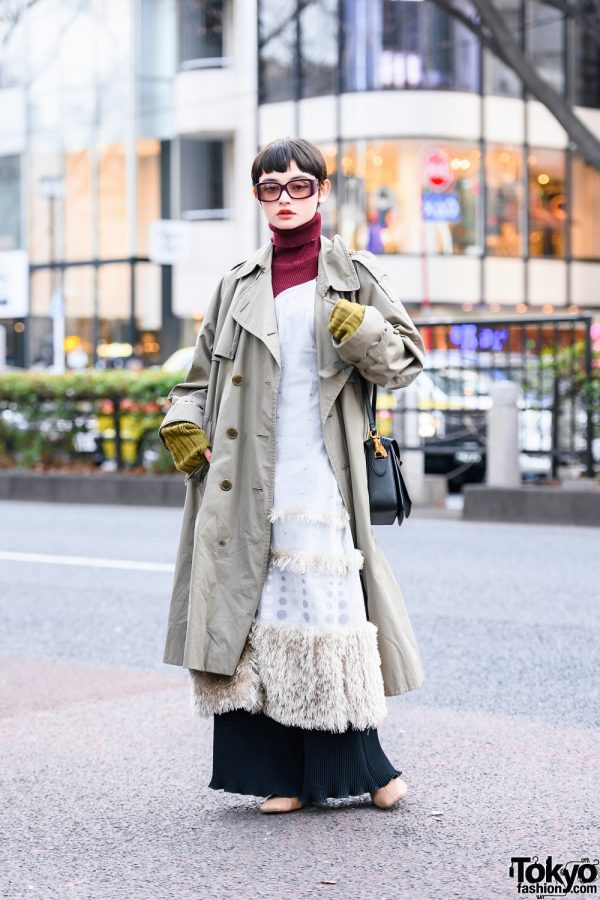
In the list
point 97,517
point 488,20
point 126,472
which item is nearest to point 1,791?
point 97,517

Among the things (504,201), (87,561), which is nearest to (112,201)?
(504,201)

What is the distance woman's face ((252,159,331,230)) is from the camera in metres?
4.13

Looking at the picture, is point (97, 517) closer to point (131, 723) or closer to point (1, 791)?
point (131, 723)

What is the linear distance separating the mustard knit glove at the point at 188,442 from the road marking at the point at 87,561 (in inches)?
234

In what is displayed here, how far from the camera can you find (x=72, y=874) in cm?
377

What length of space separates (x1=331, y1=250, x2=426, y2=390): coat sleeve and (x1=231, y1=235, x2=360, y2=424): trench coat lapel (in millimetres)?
45

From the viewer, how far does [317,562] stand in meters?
4.07

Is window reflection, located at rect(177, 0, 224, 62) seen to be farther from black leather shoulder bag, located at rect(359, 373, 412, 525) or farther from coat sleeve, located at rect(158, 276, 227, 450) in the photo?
black leather shoulder bag, located at rect(359, 373, 412, 525)

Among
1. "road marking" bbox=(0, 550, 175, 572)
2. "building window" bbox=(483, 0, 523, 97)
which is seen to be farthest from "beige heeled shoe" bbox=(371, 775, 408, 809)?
"building window" bbox=(483, 0, 523, 97)

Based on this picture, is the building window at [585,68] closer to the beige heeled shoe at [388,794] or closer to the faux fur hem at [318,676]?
the beige heeled shoe at [388,794]

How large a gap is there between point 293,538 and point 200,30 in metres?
32.5

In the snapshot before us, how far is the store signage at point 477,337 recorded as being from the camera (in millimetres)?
14195

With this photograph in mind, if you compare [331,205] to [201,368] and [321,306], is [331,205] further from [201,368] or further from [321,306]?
[321,306]

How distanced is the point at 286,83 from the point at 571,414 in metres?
20.6
